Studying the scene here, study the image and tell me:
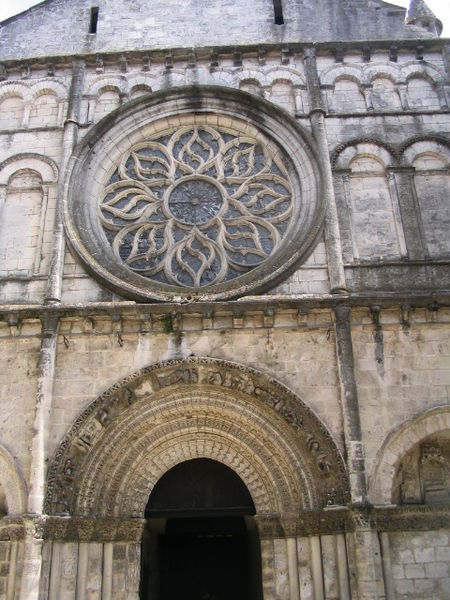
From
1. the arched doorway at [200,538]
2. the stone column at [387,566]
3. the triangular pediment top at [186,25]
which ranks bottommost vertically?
the stone column at [387,566]

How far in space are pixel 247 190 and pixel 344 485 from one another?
519cm

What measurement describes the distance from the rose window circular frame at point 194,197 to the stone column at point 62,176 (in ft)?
0.49

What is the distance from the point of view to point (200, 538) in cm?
1355

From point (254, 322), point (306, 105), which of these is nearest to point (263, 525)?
point (254, 322)

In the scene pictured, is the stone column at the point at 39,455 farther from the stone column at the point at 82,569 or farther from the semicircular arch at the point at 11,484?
the stone column at the point at 82,569

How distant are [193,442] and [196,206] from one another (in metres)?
3.96

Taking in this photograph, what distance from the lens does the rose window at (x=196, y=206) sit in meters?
11.0

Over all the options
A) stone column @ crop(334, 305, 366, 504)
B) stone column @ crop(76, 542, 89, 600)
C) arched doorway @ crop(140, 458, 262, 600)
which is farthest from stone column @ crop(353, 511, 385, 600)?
stone column @ crop(76, 542, 89, 600)

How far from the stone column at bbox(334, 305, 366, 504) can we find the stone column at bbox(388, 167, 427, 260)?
171 centimetres

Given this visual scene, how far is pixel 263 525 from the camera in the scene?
9.20 meters

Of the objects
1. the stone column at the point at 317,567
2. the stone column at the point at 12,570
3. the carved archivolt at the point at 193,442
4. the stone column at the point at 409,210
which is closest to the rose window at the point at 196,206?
the stone column at the point at 409,210

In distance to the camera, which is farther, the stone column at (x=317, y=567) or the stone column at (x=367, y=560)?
the stone column at (x=317, y=567)

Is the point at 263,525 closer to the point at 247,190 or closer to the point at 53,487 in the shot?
the point at 53,487

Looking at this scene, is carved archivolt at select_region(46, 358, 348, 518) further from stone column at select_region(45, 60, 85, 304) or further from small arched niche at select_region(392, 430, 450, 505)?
stone column at select_region(45, 60, 85, 304)
